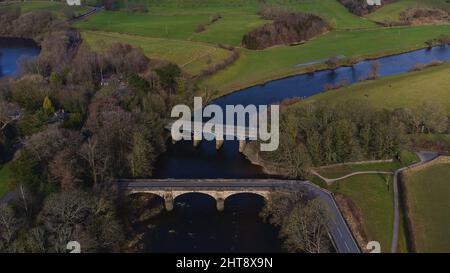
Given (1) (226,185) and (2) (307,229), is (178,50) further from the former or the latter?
(2) (307,229)

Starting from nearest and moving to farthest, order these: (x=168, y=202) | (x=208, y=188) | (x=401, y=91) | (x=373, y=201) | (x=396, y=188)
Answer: (x=373, y=201) < (x=208, y=188) < (x=168, y=202) < (x=396, y=188) < (x=401, y=91)

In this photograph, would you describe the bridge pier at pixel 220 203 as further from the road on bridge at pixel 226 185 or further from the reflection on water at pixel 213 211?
the road on bridge at pixel 226 185

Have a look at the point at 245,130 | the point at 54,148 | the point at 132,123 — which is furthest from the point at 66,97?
the point at 245,130

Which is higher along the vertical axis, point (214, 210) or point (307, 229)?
point (307, 229)

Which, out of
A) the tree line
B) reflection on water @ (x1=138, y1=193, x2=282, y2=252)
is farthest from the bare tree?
the tree line

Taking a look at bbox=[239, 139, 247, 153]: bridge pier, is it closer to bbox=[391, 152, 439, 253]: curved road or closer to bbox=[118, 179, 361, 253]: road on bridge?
bbox=[118, 179, 361, 253]: road on bridge

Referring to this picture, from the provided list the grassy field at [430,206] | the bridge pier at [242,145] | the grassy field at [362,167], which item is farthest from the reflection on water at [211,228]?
the grassy field at [430,206]

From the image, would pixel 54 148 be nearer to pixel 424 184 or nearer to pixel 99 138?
pixel 99 138

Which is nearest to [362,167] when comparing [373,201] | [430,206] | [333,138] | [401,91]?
[333,138]
